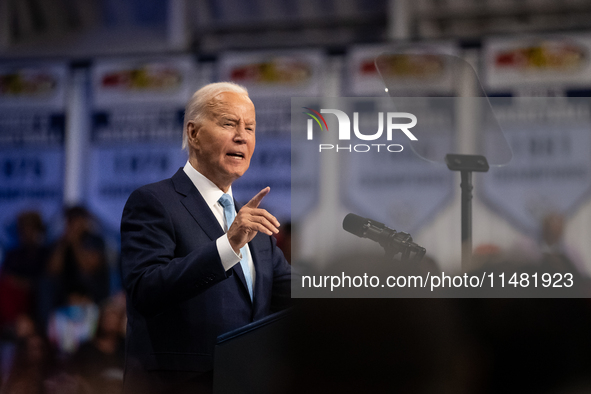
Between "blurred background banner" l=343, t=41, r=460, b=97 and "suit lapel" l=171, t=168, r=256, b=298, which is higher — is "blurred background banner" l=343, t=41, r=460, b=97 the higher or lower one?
the higher one

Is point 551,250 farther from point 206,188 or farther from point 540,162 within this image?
point 206,188

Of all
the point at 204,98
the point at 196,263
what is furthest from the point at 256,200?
the point at 204,98

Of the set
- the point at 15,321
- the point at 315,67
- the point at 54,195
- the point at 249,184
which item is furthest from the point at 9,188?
the point at 315,67

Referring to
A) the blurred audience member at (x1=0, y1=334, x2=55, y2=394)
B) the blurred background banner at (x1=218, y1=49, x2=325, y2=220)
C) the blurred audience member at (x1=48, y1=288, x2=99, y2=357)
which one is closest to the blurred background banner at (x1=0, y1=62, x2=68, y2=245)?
the blurred audience member at (x1=48, y1=288, x2=99, y2=357)

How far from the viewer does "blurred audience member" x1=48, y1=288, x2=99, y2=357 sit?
14.6ft

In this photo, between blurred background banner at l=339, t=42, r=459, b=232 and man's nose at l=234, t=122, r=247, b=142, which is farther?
man's nose at l=234, t=122, r=247, b=142

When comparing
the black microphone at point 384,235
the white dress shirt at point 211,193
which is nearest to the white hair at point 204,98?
the white dress shirt at point 211,193

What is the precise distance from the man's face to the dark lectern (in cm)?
42

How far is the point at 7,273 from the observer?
479 centimetres

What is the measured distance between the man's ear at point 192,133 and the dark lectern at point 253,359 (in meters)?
0.54

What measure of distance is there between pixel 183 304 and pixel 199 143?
390 millimetres

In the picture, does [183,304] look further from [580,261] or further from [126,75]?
[126,75]

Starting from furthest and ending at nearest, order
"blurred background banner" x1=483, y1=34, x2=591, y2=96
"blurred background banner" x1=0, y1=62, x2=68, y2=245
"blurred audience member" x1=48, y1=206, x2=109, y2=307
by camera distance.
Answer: "blurred background banner" x1=0, y1=62, x2=68, y2=245, "blurred audience member" x1=48, y1=206, x2=109, y2=307, "blurred background banner" x1=483, y1=34, x2=591, y2=96

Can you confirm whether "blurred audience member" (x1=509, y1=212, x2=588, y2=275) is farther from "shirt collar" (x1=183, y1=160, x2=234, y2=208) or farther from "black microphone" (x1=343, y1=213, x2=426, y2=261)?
"shirt collar" (x1=183, y1=160, x2=234, y2=208)
